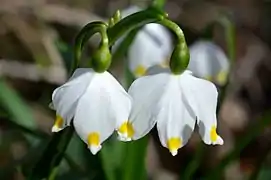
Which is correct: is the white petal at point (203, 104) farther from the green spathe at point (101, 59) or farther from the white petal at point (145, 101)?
the green spathe at point (101, 59)

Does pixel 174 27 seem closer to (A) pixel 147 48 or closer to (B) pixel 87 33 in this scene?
(B) pixel 87 33

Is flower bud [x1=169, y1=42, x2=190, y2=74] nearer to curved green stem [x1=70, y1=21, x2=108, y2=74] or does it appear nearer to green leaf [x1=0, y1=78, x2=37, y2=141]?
curved green stem [x1=70, y1=21, x2=108, y2=74]

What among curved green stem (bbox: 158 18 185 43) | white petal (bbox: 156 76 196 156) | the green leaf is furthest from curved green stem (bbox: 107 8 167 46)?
the green leaf

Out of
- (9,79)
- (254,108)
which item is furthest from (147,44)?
(254,108)

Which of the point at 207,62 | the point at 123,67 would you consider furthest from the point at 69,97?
the point at 123,67

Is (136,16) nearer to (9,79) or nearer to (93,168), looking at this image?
(93,168)

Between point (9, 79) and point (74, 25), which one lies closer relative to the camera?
point (9, 79)

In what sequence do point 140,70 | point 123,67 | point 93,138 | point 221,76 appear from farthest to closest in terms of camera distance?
1. point 123,67
2. point 221,76
3. point 140,70
4. point 93,138
